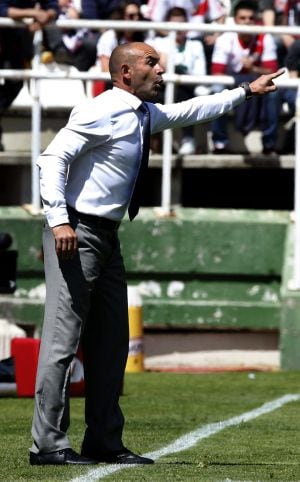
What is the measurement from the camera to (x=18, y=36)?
14500mm

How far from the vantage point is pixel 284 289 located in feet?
46.9

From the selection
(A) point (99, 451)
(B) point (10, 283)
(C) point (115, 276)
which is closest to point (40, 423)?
(A) point (99, 451)

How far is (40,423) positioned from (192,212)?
799 centimetres

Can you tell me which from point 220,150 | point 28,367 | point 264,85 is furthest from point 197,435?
point 220,150

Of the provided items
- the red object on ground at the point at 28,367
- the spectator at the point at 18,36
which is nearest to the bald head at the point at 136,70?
the red object on ground at the point at 28,367

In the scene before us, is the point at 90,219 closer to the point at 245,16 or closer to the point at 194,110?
the point at 194,110

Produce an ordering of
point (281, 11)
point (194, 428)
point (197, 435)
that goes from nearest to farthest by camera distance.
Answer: point (197, 435) → point (194, 428) → point (281, 11)

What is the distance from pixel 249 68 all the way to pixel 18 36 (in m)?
2.43

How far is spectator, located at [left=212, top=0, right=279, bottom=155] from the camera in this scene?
1507cm

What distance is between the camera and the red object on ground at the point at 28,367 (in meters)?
11.5

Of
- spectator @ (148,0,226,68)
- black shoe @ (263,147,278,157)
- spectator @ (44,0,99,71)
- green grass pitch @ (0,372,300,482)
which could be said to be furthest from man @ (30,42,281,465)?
spectator @ (148,0,226,68)

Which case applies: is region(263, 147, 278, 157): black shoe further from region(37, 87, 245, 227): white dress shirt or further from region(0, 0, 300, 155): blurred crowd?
region(37, 87, 245, 227): white dress shirt

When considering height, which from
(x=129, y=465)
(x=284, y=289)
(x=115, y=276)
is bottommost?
(x=284, y=289)

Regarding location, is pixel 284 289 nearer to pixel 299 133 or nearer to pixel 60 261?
pixel 299 133
